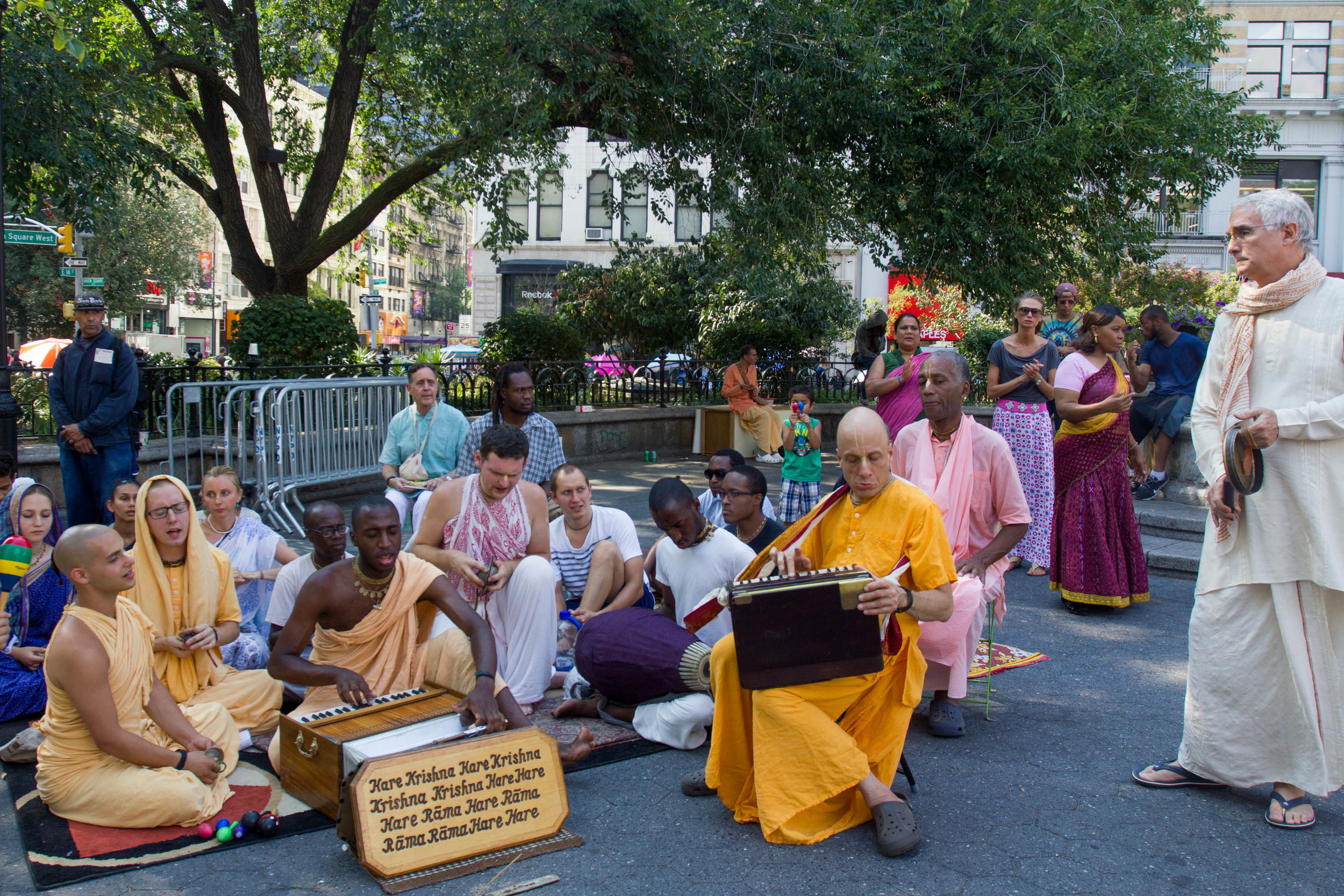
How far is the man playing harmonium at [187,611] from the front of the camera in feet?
15.3

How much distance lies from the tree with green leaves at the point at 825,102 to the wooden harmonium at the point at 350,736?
7641 mm

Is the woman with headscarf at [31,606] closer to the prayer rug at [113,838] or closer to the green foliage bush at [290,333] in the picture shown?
the prayer rug at [113,838]

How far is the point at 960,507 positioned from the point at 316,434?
279 inches

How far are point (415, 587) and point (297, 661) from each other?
0.56m

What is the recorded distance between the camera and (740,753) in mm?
3865

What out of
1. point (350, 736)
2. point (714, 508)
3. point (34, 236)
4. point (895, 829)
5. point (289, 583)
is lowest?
point (895, 829)

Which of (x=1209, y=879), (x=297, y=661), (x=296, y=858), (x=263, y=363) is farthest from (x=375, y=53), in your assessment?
(x=1209, y=879)

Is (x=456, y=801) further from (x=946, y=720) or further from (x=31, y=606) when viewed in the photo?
(x=31, y=606)

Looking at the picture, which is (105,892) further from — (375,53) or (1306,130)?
(1306,130)

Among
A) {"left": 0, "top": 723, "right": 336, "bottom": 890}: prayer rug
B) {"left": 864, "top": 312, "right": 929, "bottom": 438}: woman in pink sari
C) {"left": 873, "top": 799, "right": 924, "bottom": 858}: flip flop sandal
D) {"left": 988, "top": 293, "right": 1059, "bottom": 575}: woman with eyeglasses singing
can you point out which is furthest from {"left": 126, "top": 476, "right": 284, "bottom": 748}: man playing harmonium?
Answer: {"left": 988, "top": 293, "right": 1059, "bottom": 575}: woman with eyeglasses singing

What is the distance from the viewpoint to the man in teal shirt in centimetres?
762

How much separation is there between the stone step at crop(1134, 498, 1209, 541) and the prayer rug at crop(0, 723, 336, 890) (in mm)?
7010

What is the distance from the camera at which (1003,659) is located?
5914 mm

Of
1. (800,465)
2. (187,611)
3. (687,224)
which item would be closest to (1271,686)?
(187,611)
